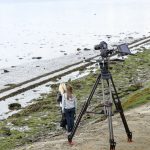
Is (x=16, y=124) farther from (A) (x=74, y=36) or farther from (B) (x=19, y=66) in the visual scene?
(A) (x=74, y=36)

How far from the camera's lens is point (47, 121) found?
3070 cm

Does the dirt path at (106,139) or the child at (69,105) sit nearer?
the dirt path at (106,139)

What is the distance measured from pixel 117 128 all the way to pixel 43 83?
32.0m

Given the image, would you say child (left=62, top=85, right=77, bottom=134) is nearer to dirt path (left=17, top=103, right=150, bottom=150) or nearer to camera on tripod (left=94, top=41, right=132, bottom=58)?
dirt path (left=17, top=103, right=150, bottom=150)

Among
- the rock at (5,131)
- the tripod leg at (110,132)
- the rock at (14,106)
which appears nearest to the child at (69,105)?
the tripod leg at (110,132)

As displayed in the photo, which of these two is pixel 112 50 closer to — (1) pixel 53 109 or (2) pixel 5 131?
(2) pixel 5 131

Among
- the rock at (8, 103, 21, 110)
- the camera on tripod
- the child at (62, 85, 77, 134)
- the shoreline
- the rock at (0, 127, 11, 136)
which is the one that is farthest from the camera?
the shoreline

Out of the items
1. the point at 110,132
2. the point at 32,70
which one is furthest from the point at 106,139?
the point at 32,70

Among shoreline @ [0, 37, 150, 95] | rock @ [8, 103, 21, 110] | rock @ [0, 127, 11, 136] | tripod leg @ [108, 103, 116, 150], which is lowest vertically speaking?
rock @ [8, 103, 21, 110]

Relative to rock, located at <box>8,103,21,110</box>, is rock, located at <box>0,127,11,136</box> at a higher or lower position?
higher

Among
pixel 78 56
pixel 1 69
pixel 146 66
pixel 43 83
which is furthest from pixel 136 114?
pixel 78 56

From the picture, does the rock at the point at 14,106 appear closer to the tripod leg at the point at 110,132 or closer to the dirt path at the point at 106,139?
the dirt path at the point at 106,139

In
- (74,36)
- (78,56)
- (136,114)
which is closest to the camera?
(136,114)

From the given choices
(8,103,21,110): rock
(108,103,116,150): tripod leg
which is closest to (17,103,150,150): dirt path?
(108,103,116,150): tripod leg
